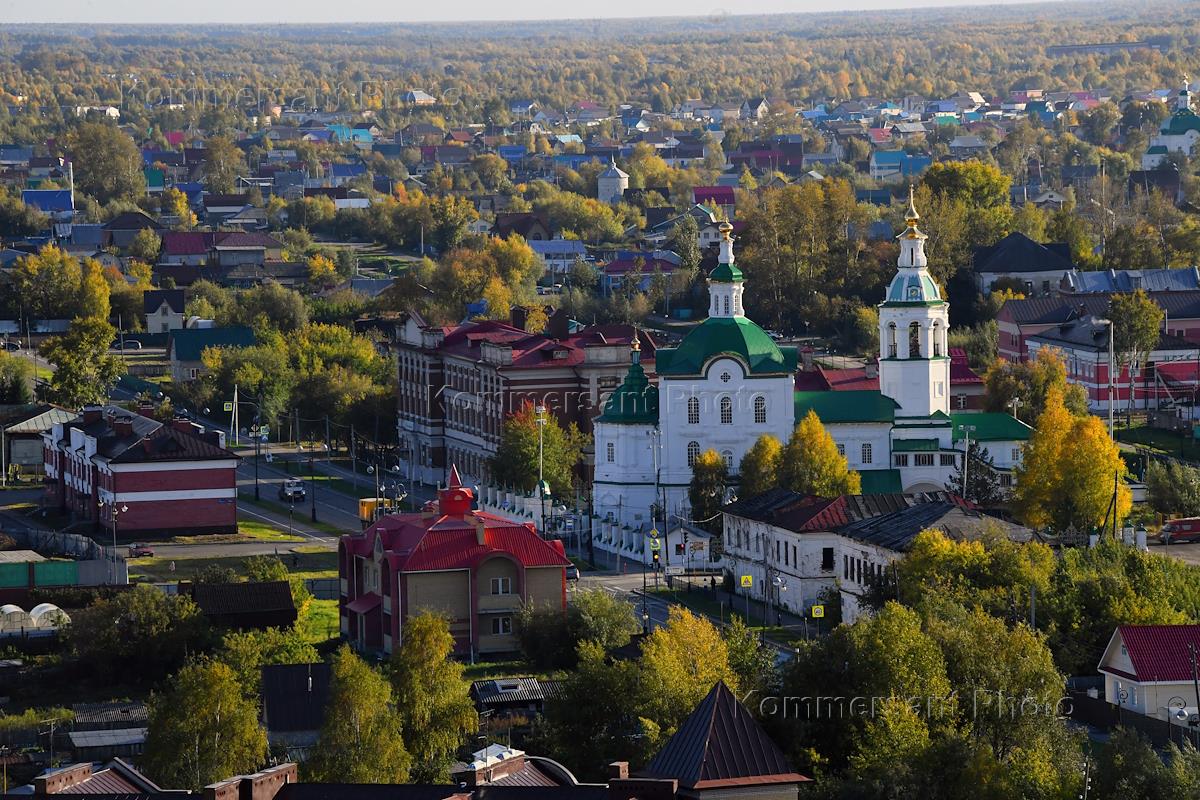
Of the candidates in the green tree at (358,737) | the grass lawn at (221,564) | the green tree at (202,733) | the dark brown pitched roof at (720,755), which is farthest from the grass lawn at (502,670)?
the dark brown pitched roof at (720,755)

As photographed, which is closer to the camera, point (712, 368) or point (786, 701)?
point (786, 701)

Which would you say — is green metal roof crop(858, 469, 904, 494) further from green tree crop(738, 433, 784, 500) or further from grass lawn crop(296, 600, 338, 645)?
grass lawn crop(296, 600, 338, 645)

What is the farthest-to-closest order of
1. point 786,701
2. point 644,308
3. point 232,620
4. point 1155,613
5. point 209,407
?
point 644,308 < point 209,407 < point 232,620 < point 1155,613 < point 786,701

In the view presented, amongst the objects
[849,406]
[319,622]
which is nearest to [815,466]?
[849,406]

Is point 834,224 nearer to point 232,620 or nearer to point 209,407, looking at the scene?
point 209,407

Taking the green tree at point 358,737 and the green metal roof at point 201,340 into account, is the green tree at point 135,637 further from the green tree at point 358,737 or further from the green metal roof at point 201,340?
the green metal roof at point 201,340

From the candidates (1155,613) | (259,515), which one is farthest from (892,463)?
(1155,613)

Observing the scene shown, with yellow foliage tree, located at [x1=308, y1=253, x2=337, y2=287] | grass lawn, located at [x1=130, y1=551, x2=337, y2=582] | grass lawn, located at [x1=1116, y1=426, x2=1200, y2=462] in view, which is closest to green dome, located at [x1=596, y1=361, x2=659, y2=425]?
grass lawn, located at [x1=130, y1=551, x2=337, y2=582]
